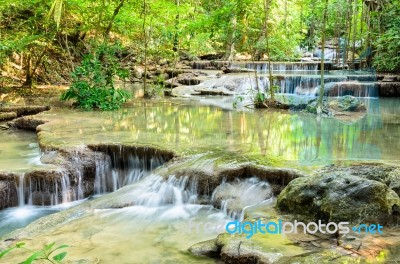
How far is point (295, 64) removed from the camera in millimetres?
22766

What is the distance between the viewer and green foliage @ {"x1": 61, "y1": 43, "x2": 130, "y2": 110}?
1176cm

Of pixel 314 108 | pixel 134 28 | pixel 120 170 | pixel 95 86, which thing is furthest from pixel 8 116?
pixel 314 108

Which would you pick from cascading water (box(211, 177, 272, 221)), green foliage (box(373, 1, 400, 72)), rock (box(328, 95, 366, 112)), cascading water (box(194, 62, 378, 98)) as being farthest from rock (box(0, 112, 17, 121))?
green foliage (box(373, 1, 400, 72))

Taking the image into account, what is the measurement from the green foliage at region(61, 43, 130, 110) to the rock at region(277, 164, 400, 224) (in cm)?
826

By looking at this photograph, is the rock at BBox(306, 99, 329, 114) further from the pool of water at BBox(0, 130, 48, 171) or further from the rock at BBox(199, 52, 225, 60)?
the rock at BBox(199, 52, 225, 60)

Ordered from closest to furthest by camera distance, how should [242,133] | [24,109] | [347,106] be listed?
[242,133] < [24,109] < [347,106]

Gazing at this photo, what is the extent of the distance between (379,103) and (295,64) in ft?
27.7

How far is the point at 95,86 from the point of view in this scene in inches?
476

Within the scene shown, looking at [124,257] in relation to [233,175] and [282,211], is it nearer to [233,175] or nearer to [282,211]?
[282,211]

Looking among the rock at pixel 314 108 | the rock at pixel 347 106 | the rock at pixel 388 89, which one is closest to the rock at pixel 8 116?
the rock at pixel 314 108

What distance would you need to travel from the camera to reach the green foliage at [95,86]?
11758 mm

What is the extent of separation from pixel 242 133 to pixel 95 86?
560cm

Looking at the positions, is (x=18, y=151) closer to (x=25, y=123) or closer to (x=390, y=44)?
(x=25, y=123)

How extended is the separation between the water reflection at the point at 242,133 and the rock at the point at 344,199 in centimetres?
149
